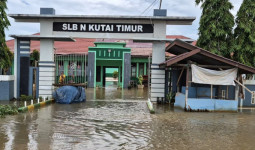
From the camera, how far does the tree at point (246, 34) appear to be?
15469 mm

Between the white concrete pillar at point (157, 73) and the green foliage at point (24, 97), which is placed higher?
the white concrete pillar at point (157, 73)

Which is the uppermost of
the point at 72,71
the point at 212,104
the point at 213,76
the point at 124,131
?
the point at 72,71

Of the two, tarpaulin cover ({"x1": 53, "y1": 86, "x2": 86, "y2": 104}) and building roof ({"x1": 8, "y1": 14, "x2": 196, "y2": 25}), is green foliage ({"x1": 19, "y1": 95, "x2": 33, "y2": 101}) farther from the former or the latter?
building roof ({"x1": 8, "y1": 14, "x2": 196, "y2": 25})

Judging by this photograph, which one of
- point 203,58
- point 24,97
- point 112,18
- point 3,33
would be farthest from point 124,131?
point 3,33

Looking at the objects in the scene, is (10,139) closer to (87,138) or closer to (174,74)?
(87,138)

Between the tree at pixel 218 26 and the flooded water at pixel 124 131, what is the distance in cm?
585

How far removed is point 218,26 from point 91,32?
7.89m

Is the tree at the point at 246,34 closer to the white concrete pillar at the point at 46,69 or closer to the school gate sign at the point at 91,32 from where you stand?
the school gate sign at the point at 91,32

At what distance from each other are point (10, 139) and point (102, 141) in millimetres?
2487

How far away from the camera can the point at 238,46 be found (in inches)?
617

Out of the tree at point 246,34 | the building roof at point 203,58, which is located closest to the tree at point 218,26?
the tree at point 246,34

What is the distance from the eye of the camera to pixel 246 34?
623 inches

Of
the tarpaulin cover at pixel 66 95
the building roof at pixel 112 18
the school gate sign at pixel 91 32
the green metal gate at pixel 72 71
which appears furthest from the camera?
the green metal gate at pixel 72 71

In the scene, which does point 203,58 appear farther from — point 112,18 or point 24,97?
point 24,97
